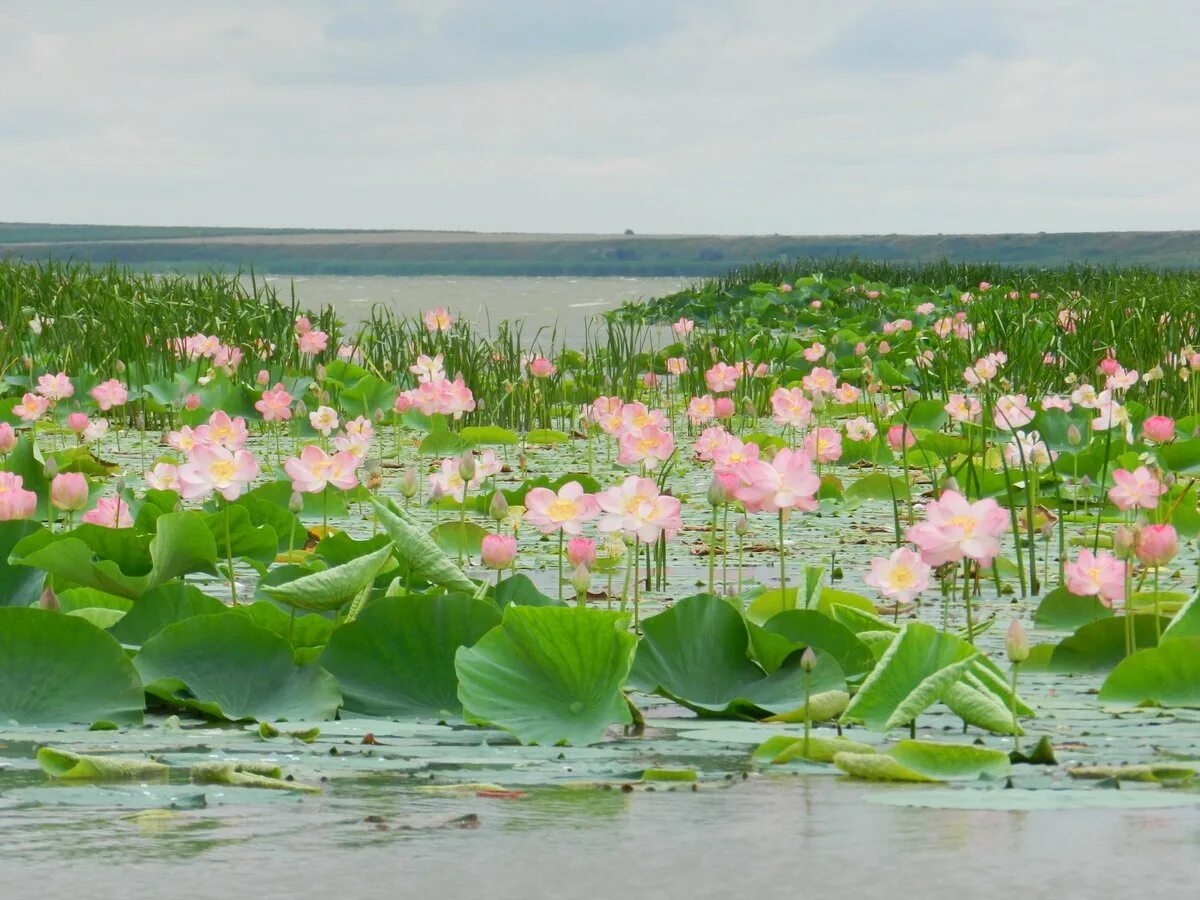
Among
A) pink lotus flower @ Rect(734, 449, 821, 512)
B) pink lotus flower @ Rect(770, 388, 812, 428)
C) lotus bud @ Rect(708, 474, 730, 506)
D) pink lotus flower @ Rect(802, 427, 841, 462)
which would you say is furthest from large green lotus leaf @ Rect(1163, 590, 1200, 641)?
pink lotus flower @ Rect(770, 388, 812, 428)

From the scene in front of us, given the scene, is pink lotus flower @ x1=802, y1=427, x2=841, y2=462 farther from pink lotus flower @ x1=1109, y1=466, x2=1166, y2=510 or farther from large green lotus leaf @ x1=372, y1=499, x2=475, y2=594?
large green lotus leaf @ x1=372, y1=499, x2=475, y2=594

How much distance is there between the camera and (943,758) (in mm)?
1446

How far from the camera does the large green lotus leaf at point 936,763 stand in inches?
56.7

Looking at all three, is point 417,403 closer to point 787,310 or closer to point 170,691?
point 170,691

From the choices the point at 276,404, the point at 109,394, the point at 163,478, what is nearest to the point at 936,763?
the point at 163,478

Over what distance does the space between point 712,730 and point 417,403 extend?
78.1 inches

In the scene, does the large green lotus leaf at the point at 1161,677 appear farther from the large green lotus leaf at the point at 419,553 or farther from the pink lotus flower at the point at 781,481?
the large green lotus leaf at the point at 419,553

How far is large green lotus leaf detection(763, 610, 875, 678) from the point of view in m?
1.92

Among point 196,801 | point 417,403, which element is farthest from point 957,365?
Answer: point 196,801

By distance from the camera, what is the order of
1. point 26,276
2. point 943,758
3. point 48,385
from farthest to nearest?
1. point 26,276
2. point 48,385
3. point 943,758

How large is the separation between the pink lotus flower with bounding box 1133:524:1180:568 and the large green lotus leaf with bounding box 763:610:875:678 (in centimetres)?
34

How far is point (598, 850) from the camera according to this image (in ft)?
3.78

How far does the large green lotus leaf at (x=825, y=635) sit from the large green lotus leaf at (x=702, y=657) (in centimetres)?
8

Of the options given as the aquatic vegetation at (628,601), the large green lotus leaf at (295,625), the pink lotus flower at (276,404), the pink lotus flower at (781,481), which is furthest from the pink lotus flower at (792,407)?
the large green lotus leaf at (295,625)
